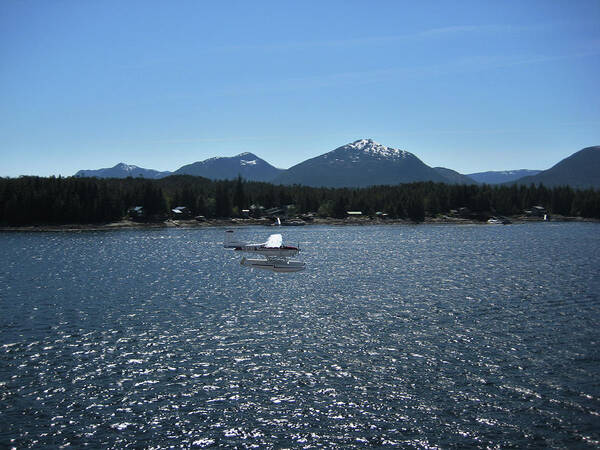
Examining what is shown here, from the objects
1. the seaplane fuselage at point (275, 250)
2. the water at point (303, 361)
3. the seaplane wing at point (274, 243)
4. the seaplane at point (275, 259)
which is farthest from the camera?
the seaplane wing at point (274, 243)

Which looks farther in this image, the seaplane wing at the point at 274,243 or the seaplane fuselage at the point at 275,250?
the seaplane wing at the point at 274,243

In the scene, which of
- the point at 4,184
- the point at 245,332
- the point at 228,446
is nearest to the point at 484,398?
the point at 228,446

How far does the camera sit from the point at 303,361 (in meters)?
30.4

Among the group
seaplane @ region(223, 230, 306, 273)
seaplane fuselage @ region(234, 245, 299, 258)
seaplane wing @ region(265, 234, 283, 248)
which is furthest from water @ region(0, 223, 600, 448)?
seaplane wing @ region(265, 234, 283, 248)

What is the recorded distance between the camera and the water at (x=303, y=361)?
21.4m

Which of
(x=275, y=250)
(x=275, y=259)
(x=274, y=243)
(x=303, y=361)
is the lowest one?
(x=303, y=361)

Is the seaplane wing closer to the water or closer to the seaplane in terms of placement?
the seaplane

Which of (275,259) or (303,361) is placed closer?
(303,361)

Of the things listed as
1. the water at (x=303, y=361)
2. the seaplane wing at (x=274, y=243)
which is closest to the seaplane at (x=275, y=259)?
the seaplane wing at (x=274, y=243)

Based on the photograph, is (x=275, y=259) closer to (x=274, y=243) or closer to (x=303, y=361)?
(x=274, y=243)

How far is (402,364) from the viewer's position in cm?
2958

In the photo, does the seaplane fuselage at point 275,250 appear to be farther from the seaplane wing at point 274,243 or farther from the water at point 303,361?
the water at point 303,361

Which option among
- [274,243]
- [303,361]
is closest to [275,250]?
[274,243]

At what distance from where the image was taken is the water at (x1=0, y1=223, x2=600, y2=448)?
842 inches
